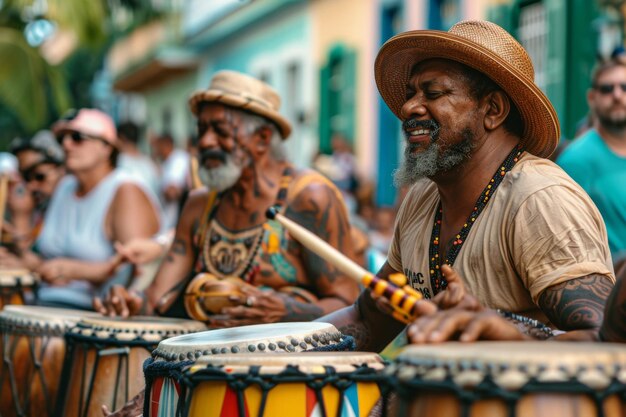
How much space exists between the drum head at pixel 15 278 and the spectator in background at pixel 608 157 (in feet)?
9.90

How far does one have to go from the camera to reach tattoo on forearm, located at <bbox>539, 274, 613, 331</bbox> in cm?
330

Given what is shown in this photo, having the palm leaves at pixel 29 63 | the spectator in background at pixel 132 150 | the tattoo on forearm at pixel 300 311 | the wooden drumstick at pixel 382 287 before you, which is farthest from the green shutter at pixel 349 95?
the wooden drumstick at pixel 382 287

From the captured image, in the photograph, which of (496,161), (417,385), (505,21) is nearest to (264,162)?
(496,161)

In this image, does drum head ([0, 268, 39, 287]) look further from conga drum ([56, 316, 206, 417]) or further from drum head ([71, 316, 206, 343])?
drum head ([71, 316, 206, 343])

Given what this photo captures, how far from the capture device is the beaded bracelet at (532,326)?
Result: 3.29 m

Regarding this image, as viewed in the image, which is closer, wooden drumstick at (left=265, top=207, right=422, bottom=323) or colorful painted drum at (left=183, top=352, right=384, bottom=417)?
wooden drumstick at (left=265, top=207, right=422, bottom=323)

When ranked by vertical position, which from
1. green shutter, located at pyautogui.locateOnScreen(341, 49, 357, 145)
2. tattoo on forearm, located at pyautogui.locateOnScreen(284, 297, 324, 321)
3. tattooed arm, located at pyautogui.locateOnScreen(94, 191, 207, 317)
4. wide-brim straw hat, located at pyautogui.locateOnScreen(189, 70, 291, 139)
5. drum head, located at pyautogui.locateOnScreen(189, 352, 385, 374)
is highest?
green shutter, located at pyautogui.locateOnScreen(341, 49, 357, 145)

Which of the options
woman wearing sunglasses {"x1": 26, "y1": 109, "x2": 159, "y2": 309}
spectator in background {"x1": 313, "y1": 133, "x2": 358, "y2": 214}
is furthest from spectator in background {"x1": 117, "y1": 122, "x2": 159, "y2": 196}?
woman wearing sunglasses {"x1": 26, "y1": 109, "x2": 159, "y2": 309}

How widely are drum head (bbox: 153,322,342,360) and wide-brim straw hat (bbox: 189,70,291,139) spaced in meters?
2.00

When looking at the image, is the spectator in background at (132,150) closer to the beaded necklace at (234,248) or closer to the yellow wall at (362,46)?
the yellow wall at (362,46)

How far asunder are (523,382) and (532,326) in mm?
881

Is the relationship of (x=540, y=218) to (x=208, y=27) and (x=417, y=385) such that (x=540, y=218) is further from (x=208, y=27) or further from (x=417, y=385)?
(x=208, y=27)

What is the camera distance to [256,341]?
143 inches

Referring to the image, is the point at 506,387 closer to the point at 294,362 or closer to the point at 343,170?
the point at 294,362
